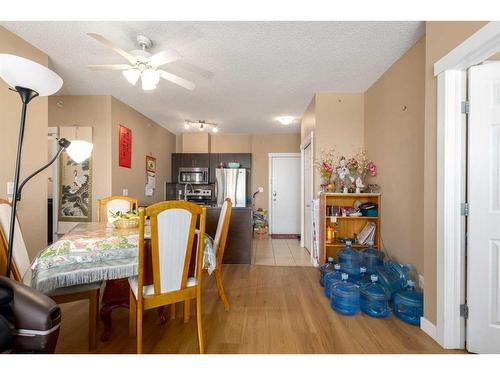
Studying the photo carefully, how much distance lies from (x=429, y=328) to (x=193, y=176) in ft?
15.6

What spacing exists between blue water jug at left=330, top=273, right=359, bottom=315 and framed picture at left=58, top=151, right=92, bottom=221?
3397 mm

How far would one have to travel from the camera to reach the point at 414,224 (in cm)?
211

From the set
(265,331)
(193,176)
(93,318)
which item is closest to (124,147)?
(193,176)

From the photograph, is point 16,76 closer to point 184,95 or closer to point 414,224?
point 184,95

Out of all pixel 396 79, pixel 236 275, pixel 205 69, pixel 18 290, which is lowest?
pixel 236 275

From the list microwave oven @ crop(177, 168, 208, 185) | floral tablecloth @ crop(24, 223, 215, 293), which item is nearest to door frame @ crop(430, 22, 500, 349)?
floral tablecloth @ crop(24, 223, 215, 293)

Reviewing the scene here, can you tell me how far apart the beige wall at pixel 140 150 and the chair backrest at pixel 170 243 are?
96.4 inches

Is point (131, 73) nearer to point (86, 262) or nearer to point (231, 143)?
point (86, 262)

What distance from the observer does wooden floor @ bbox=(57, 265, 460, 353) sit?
153 centimetres

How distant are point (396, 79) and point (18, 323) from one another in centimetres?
342

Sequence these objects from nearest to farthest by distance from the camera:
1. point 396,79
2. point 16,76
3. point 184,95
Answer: point 16,76 < point 396,79 < point 184,95

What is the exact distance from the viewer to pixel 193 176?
5.33 meters
